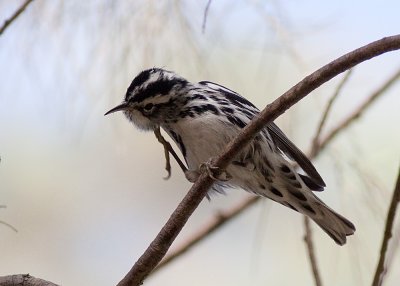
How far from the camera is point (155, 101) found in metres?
2.09

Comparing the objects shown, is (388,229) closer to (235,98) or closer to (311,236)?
(311,236)

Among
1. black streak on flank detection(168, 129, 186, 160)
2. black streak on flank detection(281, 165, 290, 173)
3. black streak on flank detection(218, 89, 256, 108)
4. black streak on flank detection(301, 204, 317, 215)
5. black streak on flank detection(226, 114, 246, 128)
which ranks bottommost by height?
black streak on flank detection(301, 204, 317, 215)

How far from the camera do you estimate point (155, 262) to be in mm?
1583

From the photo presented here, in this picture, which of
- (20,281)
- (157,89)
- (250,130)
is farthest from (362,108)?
(20,281)

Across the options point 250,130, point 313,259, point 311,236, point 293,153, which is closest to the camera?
point 250,130

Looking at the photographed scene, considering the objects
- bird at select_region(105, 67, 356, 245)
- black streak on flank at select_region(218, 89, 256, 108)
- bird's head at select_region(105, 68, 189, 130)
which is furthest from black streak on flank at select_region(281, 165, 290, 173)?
bird's head at select_region(105, 68, 189, 130)

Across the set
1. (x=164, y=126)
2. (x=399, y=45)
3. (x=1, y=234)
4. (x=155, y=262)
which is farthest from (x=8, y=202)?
(x=399, y=45)

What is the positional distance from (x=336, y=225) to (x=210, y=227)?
339 millimetres

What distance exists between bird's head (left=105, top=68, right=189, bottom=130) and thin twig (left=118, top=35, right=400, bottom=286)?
494 mm

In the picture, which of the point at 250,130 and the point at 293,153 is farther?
the point at 293,153

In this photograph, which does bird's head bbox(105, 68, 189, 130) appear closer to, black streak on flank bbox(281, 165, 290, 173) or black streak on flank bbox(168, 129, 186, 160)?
black streak on flank bbox(168, 129, 186, 160)

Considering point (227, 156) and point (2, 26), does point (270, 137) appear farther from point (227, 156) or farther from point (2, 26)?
point (2, 26)

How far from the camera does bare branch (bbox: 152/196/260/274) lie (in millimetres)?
1986

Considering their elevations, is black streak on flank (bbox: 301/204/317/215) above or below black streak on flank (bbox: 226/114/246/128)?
below
